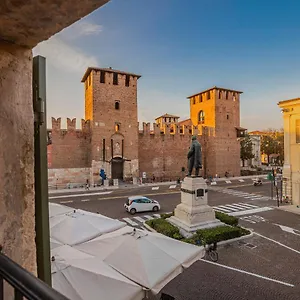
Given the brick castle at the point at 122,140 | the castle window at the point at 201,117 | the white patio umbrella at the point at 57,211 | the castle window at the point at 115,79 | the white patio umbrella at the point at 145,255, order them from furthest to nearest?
the castle window at the point at 201,117 < the castle window at the point at 115,79 < the brick castle at the point at 122,140 < the white patio umbrella at the point at 57,211 < the white patio umbrella at the point at 145,255

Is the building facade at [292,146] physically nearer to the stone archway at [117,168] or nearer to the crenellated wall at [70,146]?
the stone archway at [117,168]

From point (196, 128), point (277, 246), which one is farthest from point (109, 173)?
point (277, 246)

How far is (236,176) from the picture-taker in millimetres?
45688

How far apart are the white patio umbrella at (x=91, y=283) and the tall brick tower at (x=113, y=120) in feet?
96.5

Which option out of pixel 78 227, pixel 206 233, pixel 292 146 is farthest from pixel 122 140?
pixel 78 227

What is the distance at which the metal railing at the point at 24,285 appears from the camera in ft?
3.80

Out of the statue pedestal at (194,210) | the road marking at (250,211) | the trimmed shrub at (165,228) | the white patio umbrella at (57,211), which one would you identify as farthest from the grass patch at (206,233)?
the white patio umbrella at (57,211)

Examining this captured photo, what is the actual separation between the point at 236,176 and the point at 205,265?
124 feet

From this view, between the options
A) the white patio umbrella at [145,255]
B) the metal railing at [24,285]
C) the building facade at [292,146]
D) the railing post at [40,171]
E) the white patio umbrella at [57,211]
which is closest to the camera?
the metal railing at [24,285]

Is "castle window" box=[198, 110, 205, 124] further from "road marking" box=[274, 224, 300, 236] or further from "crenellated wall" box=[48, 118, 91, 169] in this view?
"road marking" box=[274, 224, 300, 236]

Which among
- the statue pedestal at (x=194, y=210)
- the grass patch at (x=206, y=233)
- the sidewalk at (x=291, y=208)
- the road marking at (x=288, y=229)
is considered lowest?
the road marking at (x=288, y=229)

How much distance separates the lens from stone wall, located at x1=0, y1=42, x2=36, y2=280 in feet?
6.23

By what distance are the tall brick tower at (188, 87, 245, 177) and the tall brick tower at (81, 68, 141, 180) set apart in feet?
A: 46.6

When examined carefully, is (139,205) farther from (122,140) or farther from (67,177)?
(122,140)
